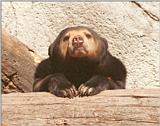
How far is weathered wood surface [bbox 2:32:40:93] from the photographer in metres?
3.76

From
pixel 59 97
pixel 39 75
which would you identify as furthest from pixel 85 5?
pixel 59 97

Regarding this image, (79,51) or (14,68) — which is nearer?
(79,51)

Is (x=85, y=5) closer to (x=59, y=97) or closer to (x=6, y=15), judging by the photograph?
(x=6, y=15)

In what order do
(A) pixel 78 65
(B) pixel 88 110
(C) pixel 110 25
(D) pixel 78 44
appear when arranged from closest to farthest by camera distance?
(B) pixel 88 110, (D) pixel 78 44, (A) pixel 78 65, (C) pixel 110 25

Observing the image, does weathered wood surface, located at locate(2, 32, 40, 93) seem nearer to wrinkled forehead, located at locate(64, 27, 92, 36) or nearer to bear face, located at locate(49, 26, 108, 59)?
A: bear face, located at locate(49, 26, 108, 59)

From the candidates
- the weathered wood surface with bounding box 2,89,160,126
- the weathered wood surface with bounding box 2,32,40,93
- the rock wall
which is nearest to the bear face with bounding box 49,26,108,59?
the weathered wood surface with bounding box 2,32,40,93

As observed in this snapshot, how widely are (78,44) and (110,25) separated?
136cm

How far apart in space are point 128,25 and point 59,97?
186 centimetres

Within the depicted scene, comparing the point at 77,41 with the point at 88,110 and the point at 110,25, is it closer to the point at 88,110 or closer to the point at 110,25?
the point at 88,110

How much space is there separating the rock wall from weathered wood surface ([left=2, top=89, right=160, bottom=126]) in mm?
1750

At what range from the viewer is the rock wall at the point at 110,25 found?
15.6 feet

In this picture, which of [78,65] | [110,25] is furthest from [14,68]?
[110,25]

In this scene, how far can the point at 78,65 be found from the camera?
3.70 metres

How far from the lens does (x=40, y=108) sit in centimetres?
296
